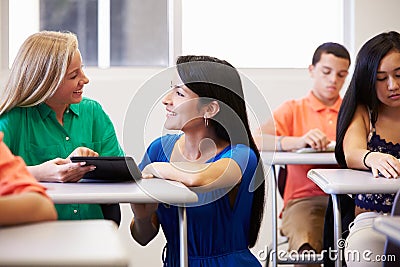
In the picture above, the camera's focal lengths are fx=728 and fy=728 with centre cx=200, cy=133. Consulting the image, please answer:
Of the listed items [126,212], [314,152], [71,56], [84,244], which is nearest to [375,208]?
[314,152]

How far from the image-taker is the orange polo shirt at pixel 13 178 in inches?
51.1

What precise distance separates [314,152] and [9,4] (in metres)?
1.98

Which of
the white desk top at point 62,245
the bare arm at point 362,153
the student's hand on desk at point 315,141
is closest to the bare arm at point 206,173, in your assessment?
the bare arm at point 362,153

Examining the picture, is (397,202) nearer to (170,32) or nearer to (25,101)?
(25,101)

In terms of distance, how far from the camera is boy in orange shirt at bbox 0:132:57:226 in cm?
125

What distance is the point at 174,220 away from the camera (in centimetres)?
221

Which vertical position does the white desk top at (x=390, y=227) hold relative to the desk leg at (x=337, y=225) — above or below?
above

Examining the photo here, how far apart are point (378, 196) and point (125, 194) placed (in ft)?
3.16

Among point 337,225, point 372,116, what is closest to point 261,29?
point 372,116

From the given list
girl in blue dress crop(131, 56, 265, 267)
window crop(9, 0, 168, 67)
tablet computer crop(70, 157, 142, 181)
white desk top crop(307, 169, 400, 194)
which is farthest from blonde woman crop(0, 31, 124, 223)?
window crop(9, 0, 168, 67)

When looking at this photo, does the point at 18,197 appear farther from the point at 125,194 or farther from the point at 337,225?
the point at 337,225

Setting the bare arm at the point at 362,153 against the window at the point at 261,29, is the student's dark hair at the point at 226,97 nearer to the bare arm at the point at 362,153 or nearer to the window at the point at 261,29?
the bare arm at the point at 362,153

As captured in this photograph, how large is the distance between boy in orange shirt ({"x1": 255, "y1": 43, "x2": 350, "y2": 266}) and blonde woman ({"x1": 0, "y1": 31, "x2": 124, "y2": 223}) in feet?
3.11

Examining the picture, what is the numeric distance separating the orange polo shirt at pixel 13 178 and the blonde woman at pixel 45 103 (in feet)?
3.52
